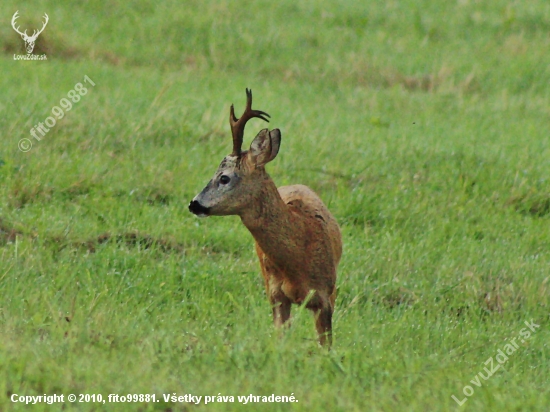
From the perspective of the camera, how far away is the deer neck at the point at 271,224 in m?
6.18

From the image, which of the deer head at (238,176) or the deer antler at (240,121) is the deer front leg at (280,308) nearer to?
the deer head at (238,176)

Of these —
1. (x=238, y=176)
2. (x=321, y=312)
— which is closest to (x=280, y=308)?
(x=321, y=312)

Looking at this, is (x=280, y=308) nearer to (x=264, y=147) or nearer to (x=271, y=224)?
(x=271, y=224)

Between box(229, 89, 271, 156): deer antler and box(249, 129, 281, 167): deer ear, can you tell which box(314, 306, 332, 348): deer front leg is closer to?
box(249, 129, 281, 167): deer ear

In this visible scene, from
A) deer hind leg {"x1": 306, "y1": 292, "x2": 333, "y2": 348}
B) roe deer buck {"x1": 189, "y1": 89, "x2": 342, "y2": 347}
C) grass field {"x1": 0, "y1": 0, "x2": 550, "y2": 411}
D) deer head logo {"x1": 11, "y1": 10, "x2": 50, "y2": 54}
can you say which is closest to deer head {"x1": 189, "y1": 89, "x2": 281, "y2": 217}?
roe deer buck {"x1": 189, "y1": 89, "x2": 342, "y2": 347}

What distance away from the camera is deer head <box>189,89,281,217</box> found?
6027mm

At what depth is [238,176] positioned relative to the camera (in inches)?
242

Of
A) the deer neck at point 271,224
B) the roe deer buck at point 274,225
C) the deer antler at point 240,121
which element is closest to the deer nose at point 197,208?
the roe deer buck at point 274,225

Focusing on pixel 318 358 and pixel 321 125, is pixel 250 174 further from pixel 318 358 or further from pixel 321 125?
pixel 321 125

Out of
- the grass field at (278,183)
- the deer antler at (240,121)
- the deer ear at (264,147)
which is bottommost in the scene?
the grass field at (278,183)

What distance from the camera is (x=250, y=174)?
6.17 metres

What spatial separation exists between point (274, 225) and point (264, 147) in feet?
1.54

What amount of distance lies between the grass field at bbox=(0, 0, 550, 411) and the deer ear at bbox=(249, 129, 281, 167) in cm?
89

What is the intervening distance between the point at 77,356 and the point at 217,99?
807 cm
